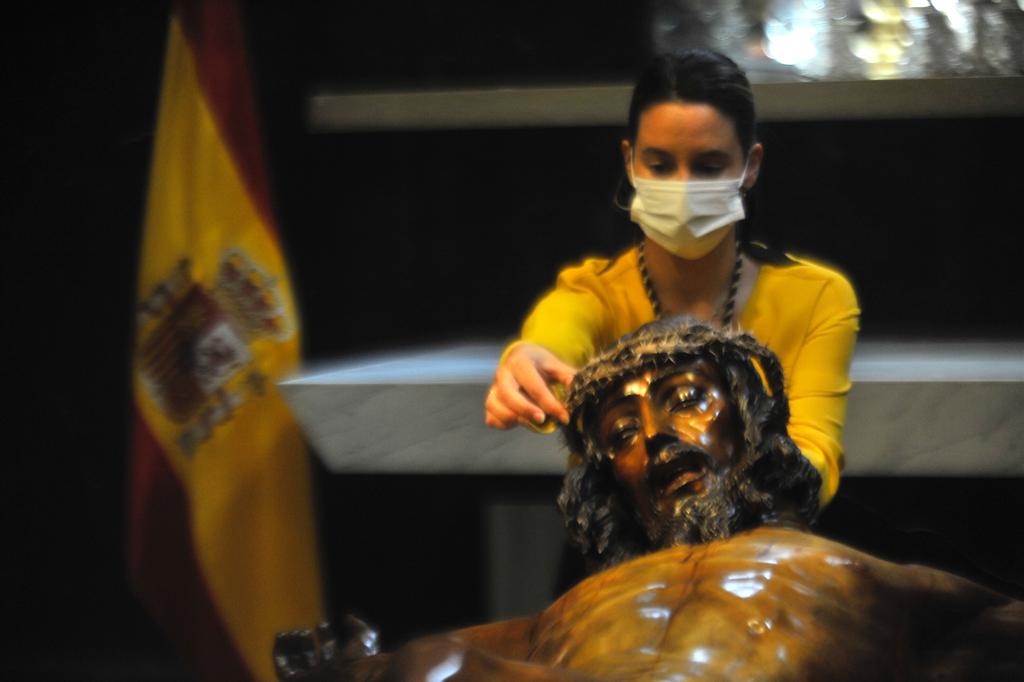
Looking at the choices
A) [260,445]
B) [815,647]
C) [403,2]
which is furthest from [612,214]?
[815,647]

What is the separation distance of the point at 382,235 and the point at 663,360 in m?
1.57

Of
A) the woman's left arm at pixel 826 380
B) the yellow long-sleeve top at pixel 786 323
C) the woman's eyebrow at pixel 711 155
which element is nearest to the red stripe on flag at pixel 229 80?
the yellow long-sleeve top at pixel 786 323

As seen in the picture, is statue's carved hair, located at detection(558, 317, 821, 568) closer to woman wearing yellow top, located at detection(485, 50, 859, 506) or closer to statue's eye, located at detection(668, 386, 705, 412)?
statue's eye, located at detection(668, 386, 705, 412)

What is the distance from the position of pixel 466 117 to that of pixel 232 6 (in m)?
0.56

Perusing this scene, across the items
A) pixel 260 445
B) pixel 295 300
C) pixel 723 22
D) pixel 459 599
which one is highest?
pixel 723 22

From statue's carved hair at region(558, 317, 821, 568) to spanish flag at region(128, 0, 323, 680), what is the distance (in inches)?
51.3

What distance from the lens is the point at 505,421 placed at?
6.33 feet

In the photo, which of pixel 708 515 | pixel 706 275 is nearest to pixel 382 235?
pixel 706 275

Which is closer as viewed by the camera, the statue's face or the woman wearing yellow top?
the statue's face

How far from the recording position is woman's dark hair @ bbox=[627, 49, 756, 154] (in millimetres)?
2158

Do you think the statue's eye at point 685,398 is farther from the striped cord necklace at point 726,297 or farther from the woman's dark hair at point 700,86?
the woman's dark hair at point 700,86

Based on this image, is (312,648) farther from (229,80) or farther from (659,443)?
(229,80)

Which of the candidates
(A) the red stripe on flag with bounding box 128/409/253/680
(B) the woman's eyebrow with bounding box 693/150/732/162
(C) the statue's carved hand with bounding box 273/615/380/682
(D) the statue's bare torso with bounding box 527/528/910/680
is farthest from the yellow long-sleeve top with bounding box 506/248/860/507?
(A) the red stripe on flag with bounding box 128/409/253/680

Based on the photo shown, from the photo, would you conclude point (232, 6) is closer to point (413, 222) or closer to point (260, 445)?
point (413, 222)
